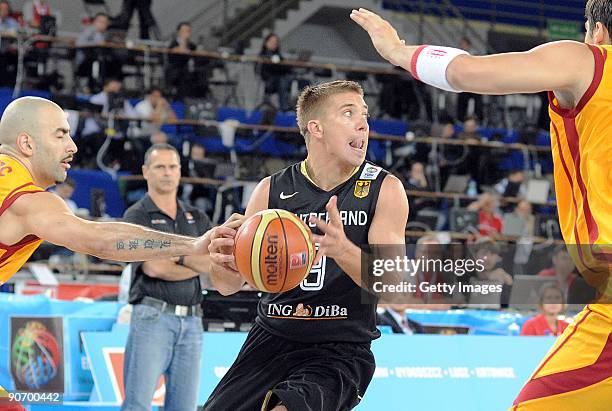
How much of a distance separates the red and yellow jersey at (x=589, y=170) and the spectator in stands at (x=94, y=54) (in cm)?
1300

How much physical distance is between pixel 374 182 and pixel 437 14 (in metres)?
18.8

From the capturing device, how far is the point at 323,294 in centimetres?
486

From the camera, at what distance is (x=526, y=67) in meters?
3.49

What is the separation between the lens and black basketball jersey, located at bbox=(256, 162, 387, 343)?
480 cm

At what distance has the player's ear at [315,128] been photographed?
522 centimetres

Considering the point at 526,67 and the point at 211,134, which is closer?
the point at 526,67

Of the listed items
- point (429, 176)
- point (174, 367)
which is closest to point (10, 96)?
point (429, 176)

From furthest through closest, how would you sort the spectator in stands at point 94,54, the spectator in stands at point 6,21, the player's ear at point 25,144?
1. the spectator in stands at point 94,54
2. the spectator in stands at point 6,21
3. the player's ear at point 25,144

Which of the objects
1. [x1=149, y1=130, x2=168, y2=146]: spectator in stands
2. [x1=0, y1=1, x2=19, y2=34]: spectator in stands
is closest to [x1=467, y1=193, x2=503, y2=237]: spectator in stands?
[x1=149, y1=130, x2=168, y2=146]: spectator in stands

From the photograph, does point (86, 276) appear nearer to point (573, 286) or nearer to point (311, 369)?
point (573, 286)

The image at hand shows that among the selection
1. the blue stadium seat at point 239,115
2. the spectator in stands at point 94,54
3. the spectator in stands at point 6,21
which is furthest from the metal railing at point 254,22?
the spectator in stands at point 6,21

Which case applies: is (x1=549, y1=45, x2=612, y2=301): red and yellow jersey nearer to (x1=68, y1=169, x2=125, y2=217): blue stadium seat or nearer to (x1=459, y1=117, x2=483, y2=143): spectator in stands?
(x1=68, y1=169, x2=125, y2=217): blue stadium seat

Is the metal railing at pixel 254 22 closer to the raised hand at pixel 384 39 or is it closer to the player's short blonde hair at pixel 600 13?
the raised hand at pixel 384 39

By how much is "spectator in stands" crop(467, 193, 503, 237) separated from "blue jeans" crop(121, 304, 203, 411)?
334 inches
